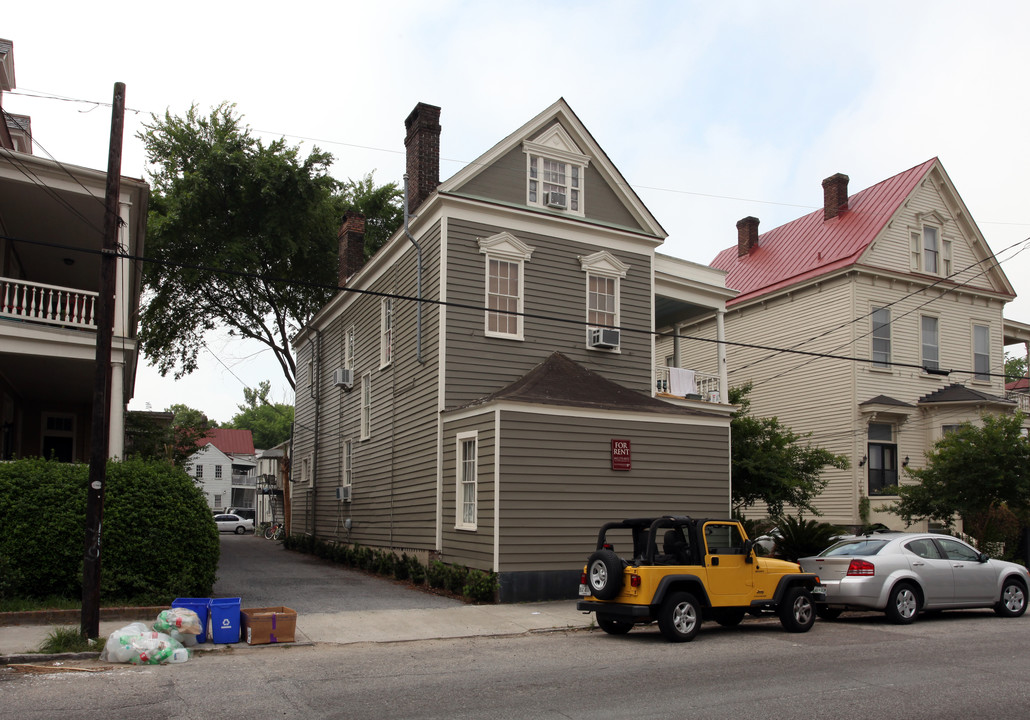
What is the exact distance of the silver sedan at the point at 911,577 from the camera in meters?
13.1

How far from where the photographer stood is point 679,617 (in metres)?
11.1

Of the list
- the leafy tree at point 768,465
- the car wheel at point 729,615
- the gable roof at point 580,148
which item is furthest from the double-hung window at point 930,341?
the car wheel at point 729,615

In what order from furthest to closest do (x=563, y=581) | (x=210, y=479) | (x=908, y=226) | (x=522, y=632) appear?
(x=210, y=479)
(x=908, y=226)
(x=563, y=581)
(x=522, y=632)

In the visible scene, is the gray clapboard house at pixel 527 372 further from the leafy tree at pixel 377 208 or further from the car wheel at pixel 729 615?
the leafy tree at pixel 377 208

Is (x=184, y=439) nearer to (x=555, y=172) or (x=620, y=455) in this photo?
(x=555, y=172)

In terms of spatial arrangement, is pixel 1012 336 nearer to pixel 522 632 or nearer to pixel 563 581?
pixel 563 581

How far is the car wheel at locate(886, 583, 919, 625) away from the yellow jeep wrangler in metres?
1.49

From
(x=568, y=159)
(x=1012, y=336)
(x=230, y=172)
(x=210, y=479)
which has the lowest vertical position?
(x=210, y=479)

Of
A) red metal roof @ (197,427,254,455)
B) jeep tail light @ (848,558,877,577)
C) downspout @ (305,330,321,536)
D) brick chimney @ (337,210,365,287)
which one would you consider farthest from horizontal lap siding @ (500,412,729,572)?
red metal roof @ (197,427,254,455)

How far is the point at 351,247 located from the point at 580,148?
981 centimetres

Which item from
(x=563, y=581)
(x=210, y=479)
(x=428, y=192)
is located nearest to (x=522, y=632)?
(x=563, y=581)

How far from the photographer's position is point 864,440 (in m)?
26.4

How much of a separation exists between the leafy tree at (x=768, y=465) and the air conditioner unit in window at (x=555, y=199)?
6.47 metres

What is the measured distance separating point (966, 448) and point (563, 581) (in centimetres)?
1129
